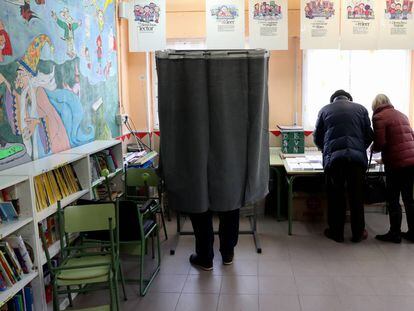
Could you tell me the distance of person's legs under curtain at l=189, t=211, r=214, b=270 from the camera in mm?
3752

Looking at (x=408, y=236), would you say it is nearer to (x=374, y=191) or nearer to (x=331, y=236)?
(x=374, y=191)

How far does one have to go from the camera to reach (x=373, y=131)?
430 cm

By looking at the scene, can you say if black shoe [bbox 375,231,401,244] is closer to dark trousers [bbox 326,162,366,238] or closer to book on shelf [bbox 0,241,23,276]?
dark trousers [bbox 326,162,366,238]

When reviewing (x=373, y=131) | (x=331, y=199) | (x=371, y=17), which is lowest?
(x=331, y=199)

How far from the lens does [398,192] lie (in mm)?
4277

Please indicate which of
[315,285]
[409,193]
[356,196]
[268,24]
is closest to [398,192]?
[409,193]

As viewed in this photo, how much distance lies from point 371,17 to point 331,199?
2109 mm

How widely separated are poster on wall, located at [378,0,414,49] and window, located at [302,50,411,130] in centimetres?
52

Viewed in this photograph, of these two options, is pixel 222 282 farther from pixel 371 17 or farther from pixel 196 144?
pixel 371 17

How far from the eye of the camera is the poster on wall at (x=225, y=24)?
4.88 meters

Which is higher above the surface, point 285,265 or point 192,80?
point 192,80

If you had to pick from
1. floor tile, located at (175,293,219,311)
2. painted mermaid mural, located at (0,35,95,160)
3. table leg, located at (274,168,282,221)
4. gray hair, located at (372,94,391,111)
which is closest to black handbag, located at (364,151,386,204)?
gray hair, located at (372,94,391,111)

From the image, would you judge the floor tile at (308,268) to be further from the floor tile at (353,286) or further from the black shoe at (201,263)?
the black shoe at (201,263)

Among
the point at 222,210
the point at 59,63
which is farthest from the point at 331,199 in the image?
the point at 59,63
